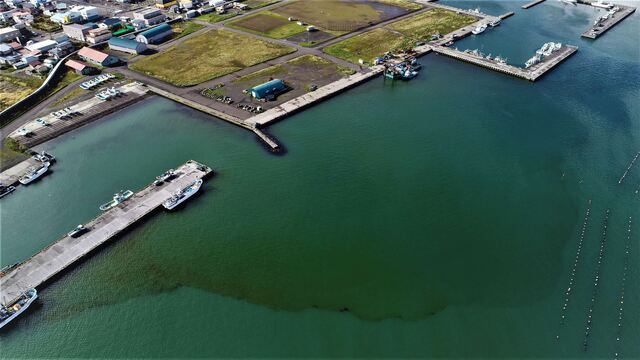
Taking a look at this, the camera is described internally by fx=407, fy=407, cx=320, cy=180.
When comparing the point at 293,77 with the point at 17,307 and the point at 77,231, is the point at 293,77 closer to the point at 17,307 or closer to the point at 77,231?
the point at 77,231

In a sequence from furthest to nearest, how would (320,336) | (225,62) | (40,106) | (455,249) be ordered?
1. (225,62)
2. (40,106)
3. (455,249)
4. (320,336)

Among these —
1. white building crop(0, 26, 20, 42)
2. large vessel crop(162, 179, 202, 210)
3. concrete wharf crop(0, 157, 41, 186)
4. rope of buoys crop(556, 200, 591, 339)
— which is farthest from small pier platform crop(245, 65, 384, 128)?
white building crop(0, 26, 20, 42)

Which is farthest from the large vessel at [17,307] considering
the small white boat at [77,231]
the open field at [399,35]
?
the open field at [399,35]

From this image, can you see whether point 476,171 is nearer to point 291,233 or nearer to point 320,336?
point 291,233

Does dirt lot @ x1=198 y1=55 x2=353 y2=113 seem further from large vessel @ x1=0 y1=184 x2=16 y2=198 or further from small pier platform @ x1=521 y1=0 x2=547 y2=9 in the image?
small pier platform @ x1=521 y1=0 x2=547 y2=9

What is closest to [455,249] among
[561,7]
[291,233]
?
[291,233]
